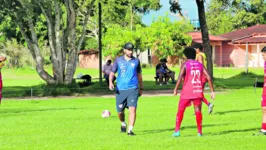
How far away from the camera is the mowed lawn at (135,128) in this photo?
39.7 ft

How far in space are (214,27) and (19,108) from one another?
6766 centimetres

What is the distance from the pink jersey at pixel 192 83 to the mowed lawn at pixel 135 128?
0.86m

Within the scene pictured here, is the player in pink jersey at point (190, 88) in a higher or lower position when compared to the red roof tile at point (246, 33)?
lower

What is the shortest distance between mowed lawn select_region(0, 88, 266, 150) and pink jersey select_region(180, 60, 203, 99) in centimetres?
86

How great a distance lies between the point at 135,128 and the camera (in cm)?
1570

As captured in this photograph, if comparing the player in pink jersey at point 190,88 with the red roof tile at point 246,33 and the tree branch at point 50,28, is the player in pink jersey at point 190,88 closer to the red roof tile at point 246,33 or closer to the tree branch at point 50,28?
the tree branch at point 50,28

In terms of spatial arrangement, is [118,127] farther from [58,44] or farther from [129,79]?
[58,44]

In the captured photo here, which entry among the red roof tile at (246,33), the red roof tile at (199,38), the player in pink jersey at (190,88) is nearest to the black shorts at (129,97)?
the player in pink jersey at (190,88)

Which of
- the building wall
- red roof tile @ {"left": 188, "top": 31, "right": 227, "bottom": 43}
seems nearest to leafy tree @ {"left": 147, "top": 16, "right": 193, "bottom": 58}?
red roof tile @ {"left": 188, "top": 31, "right": 227, "bottom": 43}

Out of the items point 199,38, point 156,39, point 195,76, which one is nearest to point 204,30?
point 195,76

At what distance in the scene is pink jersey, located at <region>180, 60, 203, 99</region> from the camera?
13320 millimetres

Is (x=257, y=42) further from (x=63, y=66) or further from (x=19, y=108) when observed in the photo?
(x=19, y=108)

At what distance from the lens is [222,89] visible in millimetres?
34438

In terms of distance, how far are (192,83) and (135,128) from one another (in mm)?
2866
